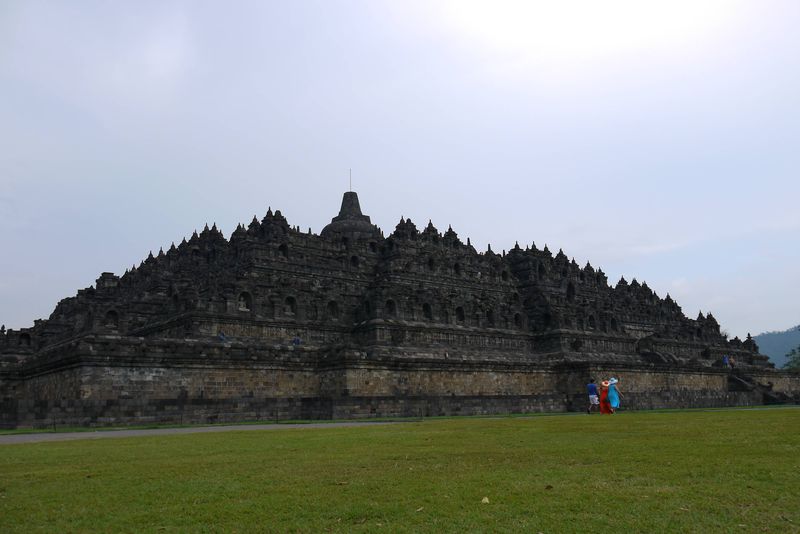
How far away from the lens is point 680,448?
50.9ft

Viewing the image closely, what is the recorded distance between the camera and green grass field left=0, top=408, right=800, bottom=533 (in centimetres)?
889

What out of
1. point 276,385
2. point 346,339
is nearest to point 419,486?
point 276,385

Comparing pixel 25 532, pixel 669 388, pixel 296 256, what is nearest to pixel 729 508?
pixel 25 532

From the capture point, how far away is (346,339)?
5375 cm

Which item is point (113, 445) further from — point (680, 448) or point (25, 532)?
point (680, 448)

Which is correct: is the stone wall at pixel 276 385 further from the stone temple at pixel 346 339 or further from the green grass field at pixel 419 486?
the green grass field at pixel 419 486

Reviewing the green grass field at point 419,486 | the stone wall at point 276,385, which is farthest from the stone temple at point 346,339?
the green grass field at point 419,486

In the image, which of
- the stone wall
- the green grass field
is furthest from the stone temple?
the green grass field

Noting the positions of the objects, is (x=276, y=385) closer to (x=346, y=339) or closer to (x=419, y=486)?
(x=346, y=339)

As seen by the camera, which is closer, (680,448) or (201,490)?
(201,490)

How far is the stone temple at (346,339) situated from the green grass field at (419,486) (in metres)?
19.2

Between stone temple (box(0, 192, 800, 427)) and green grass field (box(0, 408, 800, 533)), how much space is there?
19.2 m

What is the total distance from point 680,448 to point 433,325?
40182 mm

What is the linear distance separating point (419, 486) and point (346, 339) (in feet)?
141
